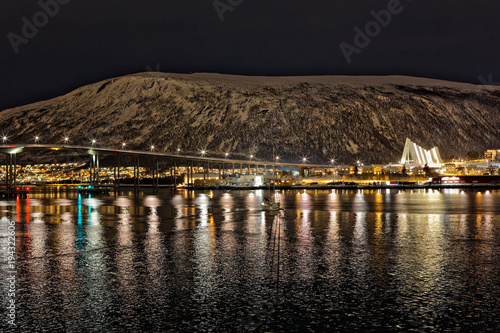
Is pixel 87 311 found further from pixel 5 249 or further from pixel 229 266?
pixel 5 249

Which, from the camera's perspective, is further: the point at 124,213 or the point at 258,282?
the point at 124,213

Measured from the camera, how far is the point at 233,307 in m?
11.1

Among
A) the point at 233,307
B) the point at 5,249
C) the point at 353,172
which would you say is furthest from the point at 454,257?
the point at 353,172

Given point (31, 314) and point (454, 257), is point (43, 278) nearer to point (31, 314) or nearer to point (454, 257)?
point (31, 314)

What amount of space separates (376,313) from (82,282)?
300 inches

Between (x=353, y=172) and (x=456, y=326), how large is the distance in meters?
193

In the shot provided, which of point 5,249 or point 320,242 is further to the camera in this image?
point 320,242

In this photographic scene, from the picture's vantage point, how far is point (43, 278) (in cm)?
1412

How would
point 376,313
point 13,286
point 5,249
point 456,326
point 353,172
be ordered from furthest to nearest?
point 353,172 < point 5,249 < point 13,286 < point 376,313 < point 456,326

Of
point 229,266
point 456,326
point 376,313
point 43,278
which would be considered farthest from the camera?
point 229,266

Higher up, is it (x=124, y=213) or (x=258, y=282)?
(x=258, y=282)

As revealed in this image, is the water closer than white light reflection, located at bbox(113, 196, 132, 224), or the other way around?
the water

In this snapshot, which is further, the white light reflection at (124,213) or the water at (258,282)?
the white light reflection at (124,213)

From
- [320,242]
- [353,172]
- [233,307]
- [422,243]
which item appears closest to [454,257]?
[422,243]
